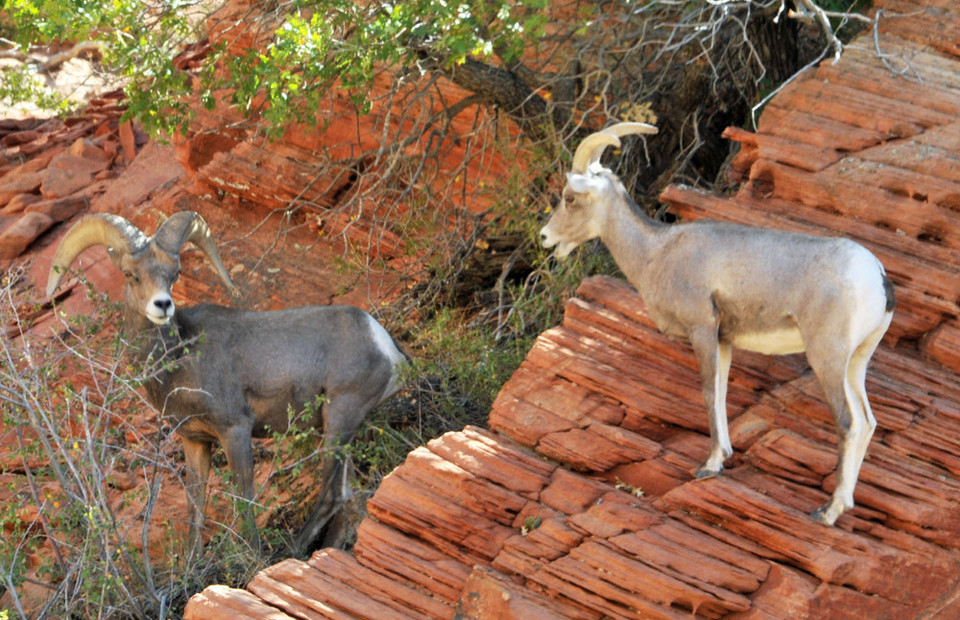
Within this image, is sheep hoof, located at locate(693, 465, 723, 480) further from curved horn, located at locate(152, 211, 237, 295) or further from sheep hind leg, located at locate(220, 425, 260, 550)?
curved horn, located at locate(152, 211, 237, 295)

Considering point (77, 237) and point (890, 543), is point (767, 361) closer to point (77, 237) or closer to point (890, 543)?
point (890, 543)

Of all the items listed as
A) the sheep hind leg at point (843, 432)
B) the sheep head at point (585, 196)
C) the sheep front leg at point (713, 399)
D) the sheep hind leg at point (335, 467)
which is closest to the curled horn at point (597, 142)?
the sheep head at point (585, 196)

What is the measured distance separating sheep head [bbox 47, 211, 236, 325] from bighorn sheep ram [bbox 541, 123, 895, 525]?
264cm

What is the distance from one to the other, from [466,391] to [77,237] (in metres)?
3.03

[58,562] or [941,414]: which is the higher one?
[941,414]

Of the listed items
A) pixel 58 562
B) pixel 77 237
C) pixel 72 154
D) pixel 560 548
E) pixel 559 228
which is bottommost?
pixel 72 154

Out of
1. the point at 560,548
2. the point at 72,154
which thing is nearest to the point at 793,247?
the point at 560,548

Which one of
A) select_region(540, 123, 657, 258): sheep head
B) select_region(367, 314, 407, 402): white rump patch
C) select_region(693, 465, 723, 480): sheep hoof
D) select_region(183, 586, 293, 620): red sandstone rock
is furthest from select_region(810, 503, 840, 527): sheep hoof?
select_region(367, 314, 407, 402): white rump patch

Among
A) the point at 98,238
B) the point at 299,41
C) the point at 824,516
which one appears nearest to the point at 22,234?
the point at 98,238

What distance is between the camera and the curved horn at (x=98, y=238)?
7469mm

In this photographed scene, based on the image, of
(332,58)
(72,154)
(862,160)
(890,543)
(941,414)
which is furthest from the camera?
(72,154)

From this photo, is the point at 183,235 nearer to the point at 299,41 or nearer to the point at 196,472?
the point at 299,41

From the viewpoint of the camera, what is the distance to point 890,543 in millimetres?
5613

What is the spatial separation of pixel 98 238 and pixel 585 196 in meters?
3.50
